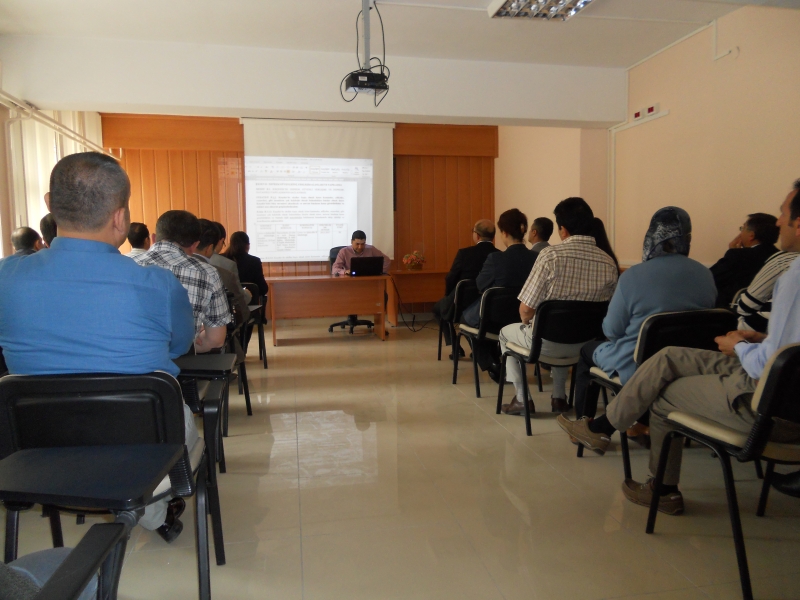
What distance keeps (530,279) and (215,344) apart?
1.65m

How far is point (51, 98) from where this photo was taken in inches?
174

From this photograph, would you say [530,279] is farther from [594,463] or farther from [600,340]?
[594,463]

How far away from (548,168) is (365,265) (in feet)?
7.98

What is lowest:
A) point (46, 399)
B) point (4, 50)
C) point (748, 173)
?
point (46, 399)

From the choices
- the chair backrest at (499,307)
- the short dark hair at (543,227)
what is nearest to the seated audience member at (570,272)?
the chair backrest at (499,307)

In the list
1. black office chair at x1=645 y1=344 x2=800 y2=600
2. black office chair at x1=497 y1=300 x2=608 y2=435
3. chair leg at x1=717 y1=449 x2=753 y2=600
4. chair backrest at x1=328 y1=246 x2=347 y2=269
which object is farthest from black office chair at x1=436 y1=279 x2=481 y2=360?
chair backrest at x1=328 y1=246 x2=347 y2=269

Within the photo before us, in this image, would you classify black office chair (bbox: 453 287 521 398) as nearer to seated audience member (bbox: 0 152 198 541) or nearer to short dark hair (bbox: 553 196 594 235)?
short dark hair (bbox: 553 196 594 235)

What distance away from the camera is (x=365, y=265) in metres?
6.07

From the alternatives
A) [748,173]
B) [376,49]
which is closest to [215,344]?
[376,49]

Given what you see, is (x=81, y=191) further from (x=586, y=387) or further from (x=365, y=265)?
(x=365, y=265)

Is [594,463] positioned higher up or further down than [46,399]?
further down

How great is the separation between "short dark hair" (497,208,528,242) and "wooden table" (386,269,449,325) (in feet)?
10.7

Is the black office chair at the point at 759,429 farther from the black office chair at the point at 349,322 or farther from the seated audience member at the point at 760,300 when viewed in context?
the black office chair at the point at 349,322

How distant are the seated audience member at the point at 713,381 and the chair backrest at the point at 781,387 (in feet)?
0.22
